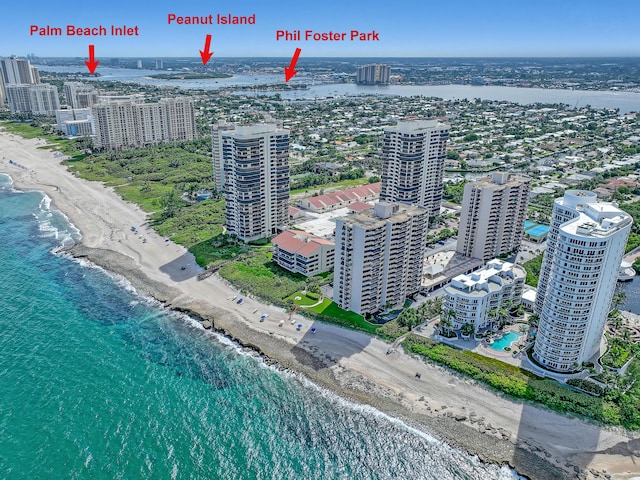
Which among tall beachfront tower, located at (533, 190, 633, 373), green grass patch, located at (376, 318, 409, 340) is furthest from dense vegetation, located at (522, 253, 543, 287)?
green grass patch, located at (376, 318, 409, 340)

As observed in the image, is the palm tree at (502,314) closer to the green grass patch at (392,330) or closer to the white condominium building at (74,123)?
the green grass patch at (392,330)

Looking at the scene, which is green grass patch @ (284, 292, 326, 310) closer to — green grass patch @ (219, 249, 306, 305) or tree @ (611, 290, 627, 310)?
green grass patch @ (219, 249, 306, 305)

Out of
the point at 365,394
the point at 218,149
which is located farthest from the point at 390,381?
the point at 218,149

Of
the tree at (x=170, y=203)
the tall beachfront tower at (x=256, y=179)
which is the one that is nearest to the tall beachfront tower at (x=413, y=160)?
the tall beachfront tower at (x=256, y=179)

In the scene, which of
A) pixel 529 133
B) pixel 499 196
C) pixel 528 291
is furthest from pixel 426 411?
pixel 529 133

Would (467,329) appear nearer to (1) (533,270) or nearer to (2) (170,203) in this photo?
(1) (533,270)

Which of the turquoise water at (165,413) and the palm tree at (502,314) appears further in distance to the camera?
the palm tree at (502,314)
